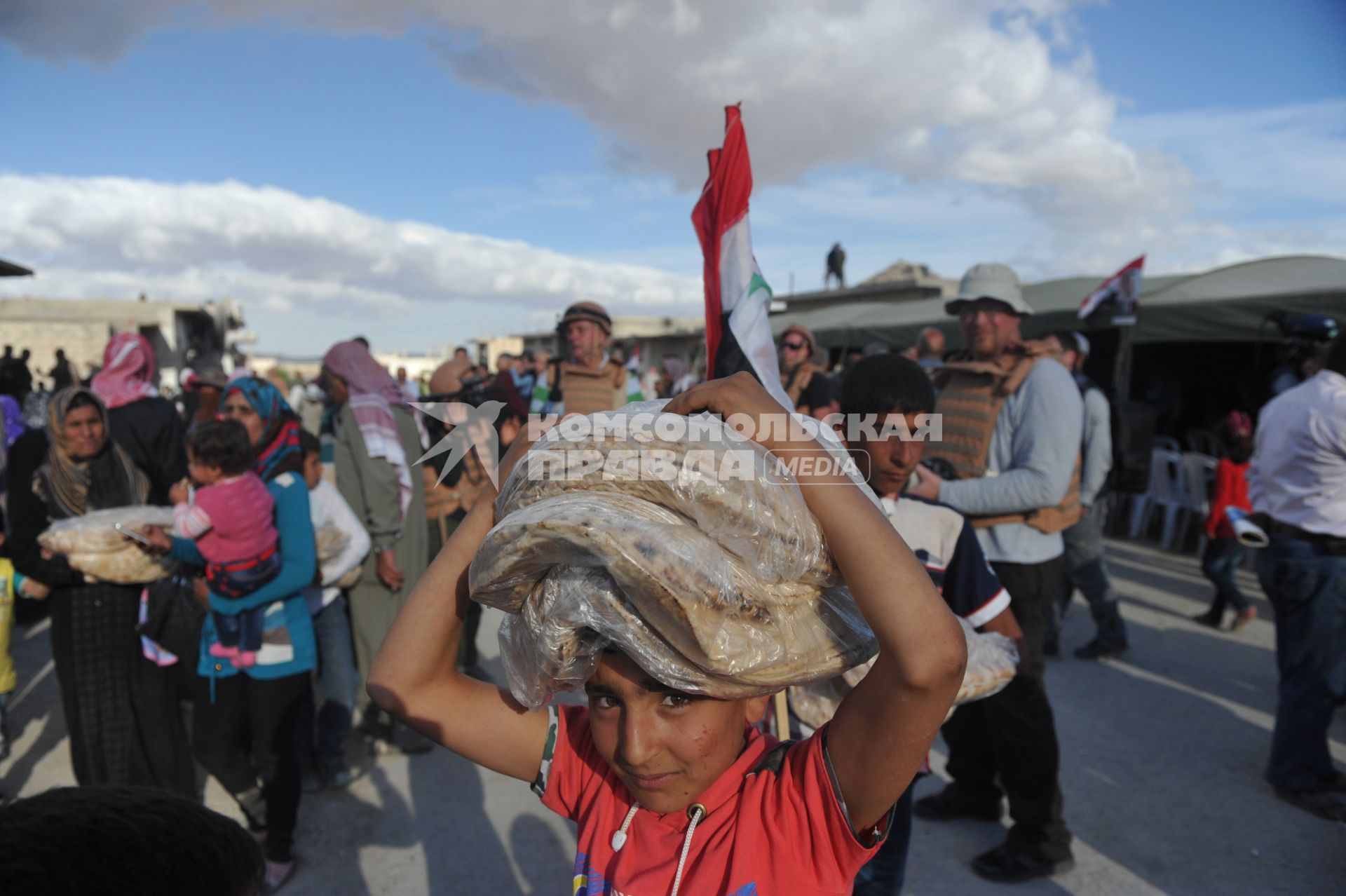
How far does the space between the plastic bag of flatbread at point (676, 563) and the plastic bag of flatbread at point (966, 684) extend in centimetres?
94

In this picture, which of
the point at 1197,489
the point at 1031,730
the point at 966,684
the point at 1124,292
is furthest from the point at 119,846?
the point at 1197,489

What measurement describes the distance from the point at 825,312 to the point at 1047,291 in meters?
6.64

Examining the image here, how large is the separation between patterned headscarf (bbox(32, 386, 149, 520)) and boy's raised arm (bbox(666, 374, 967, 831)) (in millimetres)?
3633

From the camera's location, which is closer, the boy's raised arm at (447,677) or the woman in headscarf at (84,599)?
the boy's raised arm at (447,677)

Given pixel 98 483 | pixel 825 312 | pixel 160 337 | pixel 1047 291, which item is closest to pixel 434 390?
pixel 98 483

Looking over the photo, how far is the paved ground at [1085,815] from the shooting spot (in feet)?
11.3

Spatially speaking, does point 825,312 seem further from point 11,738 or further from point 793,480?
point 793,480

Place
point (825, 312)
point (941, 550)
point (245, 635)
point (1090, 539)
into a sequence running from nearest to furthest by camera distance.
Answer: point (941, 550) → point (245, 635) → point (1090, 539) → point (825, 312)

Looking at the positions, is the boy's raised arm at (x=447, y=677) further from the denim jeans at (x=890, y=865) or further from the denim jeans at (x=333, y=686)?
the denim jeans at (x=333, y=686)

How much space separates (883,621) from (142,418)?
4.85m

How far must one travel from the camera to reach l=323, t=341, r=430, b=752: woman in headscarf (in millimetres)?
4523

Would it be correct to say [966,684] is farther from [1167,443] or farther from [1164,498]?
[1167,443]

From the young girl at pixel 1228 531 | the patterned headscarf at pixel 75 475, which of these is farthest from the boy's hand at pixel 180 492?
the young girl at pixel 1228 531

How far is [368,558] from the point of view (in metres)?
4.62
